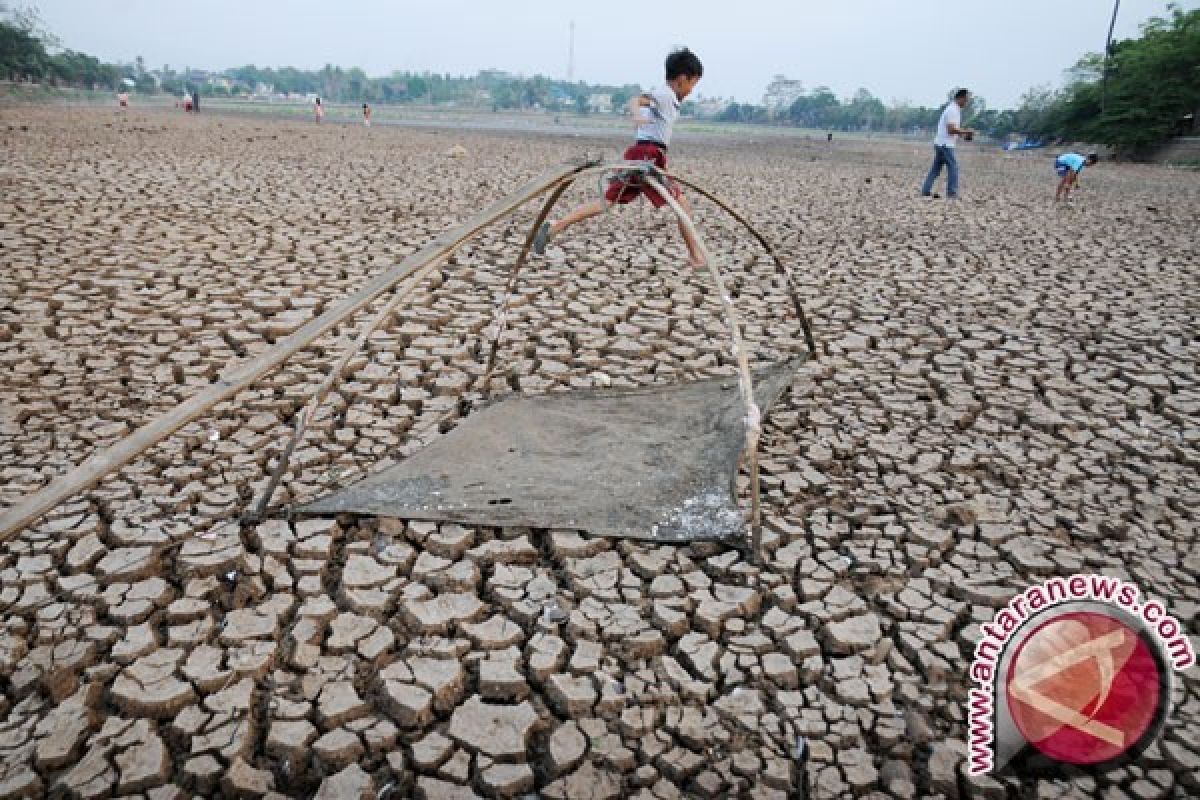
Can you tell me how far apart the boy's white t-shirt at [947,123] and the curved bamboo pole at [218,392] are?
7.36m

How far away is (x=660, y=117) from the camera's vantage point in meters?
3.62

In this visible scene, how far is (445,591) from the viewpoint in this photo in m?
1.88

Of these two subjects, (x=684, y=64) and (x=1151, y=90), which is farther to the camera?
(x=1151, y=90)

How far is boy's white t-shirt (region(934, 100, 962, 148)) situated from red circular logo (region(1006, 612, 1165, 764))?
744cm

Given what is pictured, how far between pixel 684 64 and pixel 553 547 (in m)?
2.71

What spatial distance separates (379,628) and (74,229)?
16.2ft

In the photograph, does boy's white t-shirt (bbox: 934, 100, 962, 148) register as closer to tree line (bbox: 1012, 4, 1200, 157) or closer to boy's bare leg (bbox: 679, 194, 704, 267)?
boy's bare leg (bbox: 679, 194, 704, 267)

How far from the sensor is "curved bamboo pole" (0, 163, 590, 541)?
127 cm

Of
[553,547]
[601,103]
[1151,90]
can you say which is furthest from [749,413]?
[601,103]

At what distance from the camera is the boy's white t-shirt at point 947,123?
307 inches

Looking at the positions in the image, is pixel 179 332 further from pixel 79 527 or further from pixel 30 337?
pixel 79 527

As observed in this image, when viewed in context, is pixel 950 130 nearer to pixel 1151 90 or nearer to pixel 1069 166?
pixel 1069 166

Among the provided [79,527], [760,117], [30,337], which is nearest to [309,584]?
[79,527]

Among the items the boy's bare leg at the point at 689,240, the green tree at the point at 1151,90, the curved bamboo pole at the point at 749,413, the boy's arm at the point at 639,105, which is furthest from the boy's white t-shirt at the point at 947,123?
the green tree at the point at 1151,90
